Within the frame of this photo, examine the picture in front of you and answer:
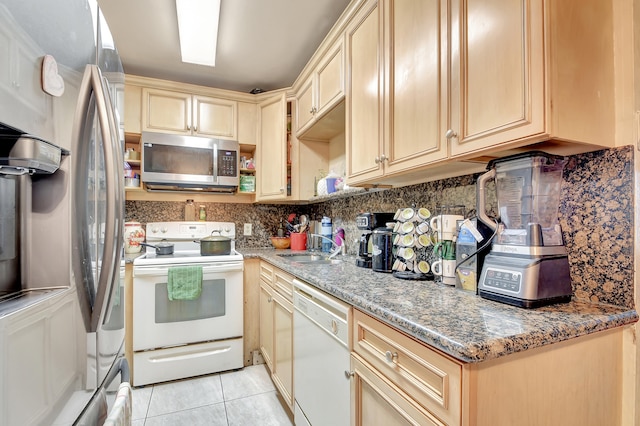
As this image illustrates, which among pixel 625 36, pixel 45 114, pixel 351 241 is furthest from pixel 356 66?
pixel 45 114

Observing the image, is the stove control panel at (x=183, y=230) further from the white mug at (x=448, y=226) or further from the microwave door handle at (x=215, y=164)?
the white mug at (x=448, y=226)

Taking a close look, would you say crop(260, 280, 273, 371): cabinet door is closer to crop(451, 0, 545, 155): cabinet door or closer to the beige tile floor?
the beige tile floor

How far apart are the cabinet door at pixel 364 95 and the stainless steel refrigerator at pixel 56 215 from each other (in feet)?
3.55

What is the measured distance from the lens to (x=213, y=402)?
1953mm

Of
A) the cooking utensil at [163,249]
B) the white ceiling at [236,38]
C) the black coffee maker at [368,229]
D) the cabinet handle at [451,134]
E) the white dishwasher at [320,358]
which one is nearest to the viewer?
the cabinet handle at [451,134]

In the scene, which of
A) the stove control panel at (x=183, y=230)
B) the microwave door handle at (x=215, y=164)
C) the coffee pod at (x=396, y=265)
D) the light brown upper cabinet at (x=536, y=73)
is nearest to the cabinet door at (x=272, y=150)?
the microwave door handle at (x=215, y=164)

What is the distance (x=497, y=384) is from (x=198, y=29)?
2308mm

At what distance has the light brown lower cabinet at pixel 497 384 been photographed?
67 cm

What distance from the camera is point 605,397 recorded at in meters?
0.86

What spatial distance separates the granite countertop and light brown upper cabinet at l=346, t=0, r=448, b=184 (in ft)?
1.72

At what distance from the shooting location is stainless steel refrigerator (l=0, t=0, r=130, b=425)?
60cm

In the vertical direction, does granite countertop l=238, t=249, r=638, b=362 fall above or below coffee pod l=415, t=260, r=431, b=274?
below

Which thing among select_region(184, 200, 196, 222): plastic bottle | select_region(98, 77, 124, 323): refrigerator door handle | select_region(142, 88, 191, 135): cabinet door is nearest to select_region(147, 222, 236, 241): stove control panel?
select_region(184, 200, 196, 222): plastic bottle

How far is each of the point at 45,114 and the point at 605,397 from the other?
1615 millimetres
